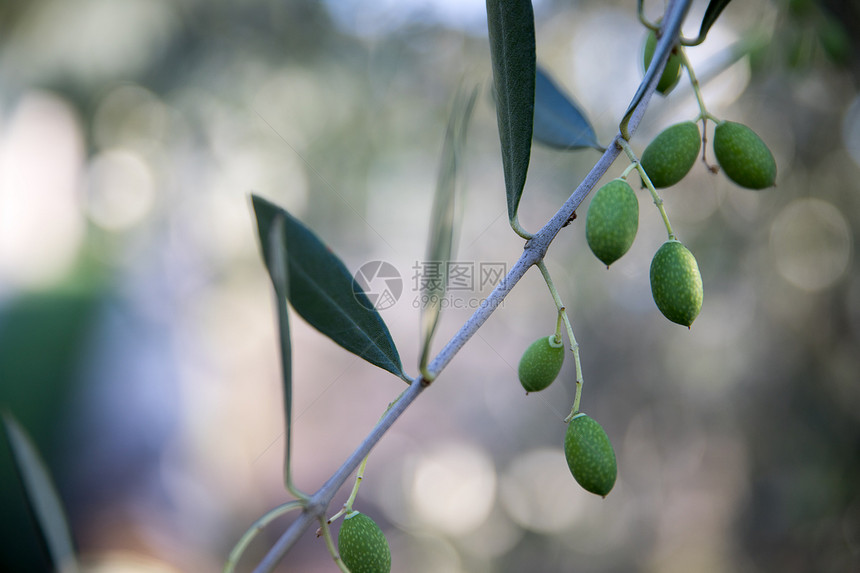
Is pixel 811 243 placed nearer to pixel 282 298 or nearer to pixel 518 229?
pixel 518 229

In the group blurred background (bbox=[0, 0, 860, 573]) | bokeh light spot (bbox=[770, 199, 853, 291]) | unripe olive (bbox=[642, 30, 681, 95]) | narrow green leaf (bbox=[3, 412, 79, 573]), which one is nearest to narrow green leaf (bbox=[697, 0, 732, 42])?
unripe olive (bbox=[642, 30, 681, 95])

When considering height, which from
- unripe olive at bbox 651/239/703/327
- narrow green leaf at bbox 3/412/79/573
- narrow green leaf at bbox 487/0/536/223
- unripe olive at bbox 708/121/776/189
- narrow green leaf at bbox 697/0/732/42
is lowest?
narrow green leaf at bbox 3/412/79/573

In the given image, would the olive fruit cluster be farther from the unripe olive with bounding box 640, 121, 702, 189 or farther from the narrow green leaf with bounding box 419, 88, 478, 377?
the narrow green leaf with bounding box 419, 88, 478, 377

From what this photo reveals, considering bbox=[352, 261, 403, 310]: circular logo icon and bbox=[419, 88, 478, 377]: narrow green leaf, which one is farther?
bbox=[352, 261, 403, 310]: circular logo icon

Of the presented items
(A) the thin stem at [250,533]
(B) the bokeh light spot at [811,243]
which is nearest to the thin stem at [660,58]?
(A) the thin stem at [250,533]

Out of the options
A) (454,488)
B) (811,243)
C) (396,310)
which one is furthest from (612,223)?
(454,488)

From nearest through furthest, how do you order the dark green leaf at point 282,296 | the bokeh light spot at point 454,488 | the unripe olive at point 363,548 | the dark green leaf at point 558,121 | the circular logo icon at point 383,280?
the dark green leaf at point 282,296
the unripe olive at point 363,548
the dark green leaf at point 558,121
the circular logo icon at point 383,280
the bokeh light spot at point 454,488

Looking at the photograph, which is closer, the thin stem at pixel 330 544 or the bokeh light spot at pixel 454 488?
the thin stem at pixel 330 544

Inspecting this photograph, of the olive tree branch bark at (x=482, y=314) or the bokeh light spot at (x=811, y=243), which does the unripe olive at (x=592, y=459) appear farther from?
the bokeh light spot at (x=811, y=243)
